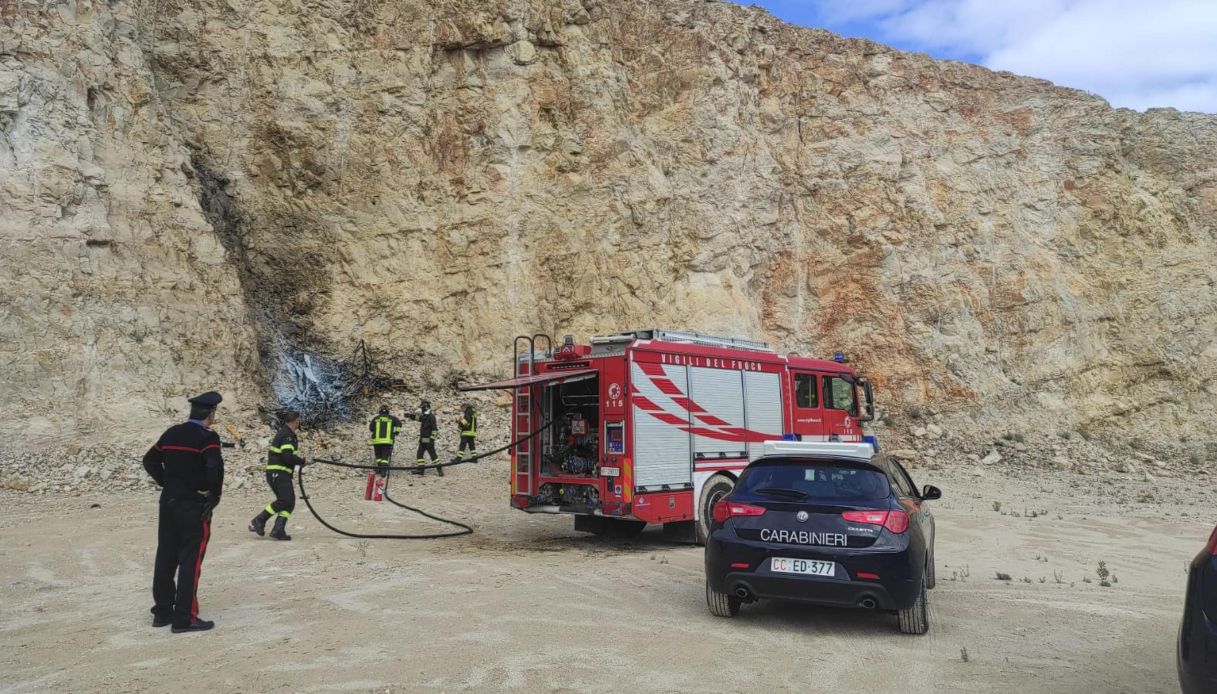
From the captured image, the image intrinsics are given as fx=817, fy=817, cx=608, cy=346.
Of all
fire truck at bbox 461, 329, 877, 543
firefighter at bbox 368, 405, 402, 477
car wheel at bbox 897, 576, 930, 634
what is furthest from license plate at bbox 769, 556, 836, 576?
firefighter at bbox 368, 405, 402, 477

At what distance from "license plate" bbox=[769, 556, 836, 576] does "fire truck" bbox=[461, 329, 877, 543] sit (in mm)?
4010

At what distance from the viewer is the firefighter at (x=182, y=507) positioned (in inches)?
246

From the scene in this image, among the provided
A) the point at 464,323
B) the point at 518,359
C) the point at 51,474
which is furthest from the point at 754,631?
the point at 464,323

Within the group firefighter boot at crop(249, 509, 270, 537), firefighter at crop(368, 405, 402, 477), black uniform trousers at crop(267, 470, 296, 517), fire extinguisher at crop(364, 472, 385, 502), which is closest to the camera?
black uniform trousers at crop(267, 470, 296, 517)

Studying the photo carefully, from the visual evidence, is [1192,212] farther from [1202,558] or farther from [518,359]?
[1202,558]

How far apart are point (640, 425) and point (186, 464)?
18.2 ft

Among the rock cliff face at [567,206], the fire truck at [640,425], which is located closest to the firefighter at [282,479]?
the fire truck at [640,425]

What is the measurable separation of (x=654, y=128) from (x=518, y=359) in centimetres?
1681

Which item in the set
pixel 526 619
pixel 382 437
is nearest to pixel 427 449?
pixel 382 437

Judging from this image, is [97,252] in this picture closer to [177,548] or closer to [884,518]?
[177,548]

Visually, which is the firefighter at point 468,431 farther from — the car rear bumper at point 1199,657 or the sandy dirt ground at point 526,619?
the car rear bumper at point 1199,657

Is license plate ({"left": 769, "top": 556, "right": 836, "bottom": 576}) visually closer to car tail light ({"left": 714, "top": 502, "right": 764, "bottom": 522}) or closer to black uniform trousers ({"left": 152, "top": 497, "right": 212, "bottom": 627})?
car tail light ({"left": 714, "top": 502, "right": 764, "bottom": 522})

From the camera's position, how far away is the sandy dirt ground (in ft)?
17.0

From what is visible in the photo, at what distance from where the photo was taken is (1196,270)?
28.5 metres
